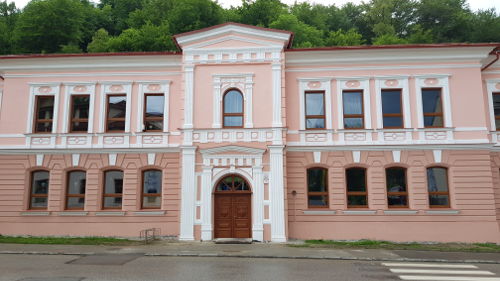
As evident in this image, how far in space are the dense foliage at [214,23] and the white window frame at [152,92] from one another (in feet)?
47.3

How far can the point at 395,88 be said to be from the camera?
57.5 feet

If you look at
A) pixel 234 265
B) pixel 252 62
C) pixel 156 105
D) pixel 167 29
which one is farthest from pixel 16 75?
pixel 167 29

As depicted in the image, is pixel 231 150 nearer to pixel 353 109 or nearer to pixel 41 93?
pixel 353 109

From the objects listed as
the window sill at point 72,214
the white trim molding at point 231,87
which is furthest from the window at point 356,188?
the window sill at point 72,214

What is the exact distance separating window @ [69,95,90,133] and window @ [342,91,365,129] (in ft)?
40.8

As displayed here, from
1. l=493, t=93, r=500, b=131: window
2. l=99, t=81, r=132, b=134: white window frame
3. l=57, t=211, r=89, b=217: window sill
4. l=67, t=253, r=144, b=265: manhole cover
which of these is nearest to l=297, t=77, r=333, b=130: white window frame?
l=493, t=93, r=500, b=131: window

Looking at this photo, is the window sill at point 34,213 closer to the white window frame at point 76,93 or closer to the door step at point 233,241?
the white window frame at point 76,93

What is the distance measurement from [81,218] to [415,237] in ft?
49.2

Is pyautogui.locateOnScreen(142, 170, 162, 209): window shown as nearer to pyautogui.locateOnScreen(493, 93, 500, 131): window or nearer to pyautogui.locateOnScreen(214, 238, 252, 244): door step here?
pyautogui.locateOnScreen(214, 238, 252, 244): door step

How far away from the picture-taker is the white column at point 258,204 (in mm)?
15836

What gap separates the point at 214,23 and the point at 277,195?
26.7 metres

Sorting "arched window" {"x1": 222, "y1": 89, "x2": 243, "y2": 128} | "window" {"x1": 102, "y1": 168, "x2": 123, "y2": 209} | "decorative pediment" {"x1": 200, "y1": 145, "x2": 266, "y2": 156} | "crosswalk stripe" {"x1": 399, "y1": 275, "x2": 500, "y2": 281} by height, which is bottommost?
"crosswalk stripe" {"x1": 399, "y1": 275, "x2": 500, "y2": 281}

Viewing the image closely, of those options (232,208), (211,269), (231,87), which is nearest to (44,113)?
(231,87)

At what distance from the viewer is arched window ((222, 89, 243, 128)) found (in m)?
17.1
